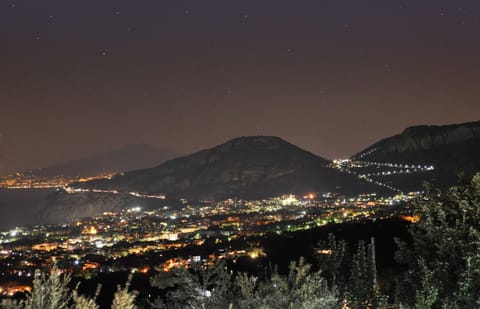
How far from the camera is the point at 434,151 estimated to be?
8156 centimetres

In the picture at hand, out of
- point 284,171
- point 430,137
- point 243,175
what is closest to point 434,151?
point 430,137

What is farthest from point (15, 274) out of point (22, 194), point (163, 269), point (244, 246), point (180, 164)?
point (22, 194)

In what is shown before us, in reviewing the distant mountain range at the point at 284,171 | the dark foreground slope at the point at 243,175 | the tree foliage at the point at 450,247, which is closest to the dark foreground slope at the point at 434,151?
the distant mountain range at the point at 284,171

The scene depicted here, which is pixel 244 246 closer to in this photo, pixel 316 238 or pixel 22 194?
pixel 316 238

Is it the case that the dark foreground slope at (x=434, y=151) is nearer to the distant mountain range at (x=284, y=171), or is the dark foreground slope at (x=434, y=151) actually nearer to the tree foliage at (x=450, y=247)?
the distant mountain range at (x=284, y=171)

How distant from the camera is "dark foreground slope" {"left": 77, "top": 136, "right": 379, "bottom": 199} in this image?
102 metres

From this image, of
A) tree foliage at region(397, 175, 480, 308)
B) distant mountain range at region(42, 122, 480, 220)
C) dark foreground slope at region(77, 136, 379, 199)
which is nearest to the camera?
tree foliage at region(397, 175, 480, 308)

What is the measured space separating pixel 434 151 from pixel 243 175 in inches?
1805

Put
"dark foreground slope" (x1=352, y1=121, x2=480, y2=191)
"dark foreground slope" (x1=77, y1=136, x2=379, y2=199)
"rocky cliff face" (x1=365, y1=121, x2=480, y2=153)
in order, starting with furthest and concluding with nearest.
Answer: "dark foreground slope" (x1=77, y1=136, x2=379, y2=199), "rocky cliff face" (x1=365, y1=121, x2=480, y2=153), "dark foreground slope" (x1=352, y1=121, x2=480, y2=191)

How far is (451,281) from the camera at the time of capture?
29.2 ft

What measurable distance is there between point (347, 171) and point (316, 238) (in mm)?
59833

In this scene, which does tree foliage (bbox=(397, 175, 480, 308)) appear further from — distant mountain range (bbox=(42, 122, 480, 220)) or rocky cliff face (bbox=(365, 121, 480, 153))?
rocky cliff face (bbox=(365, 121, 480, 153))

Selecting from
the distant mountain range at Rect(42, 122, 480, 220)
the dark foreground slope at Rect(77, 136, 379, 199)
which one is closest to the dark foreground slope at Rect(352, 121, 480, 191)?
the distant mountain range at Rect(42, 122, 480, 220)

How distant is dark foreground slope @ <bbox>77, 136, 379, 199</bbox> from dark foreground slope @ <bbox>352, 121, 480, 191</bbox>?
892cm
